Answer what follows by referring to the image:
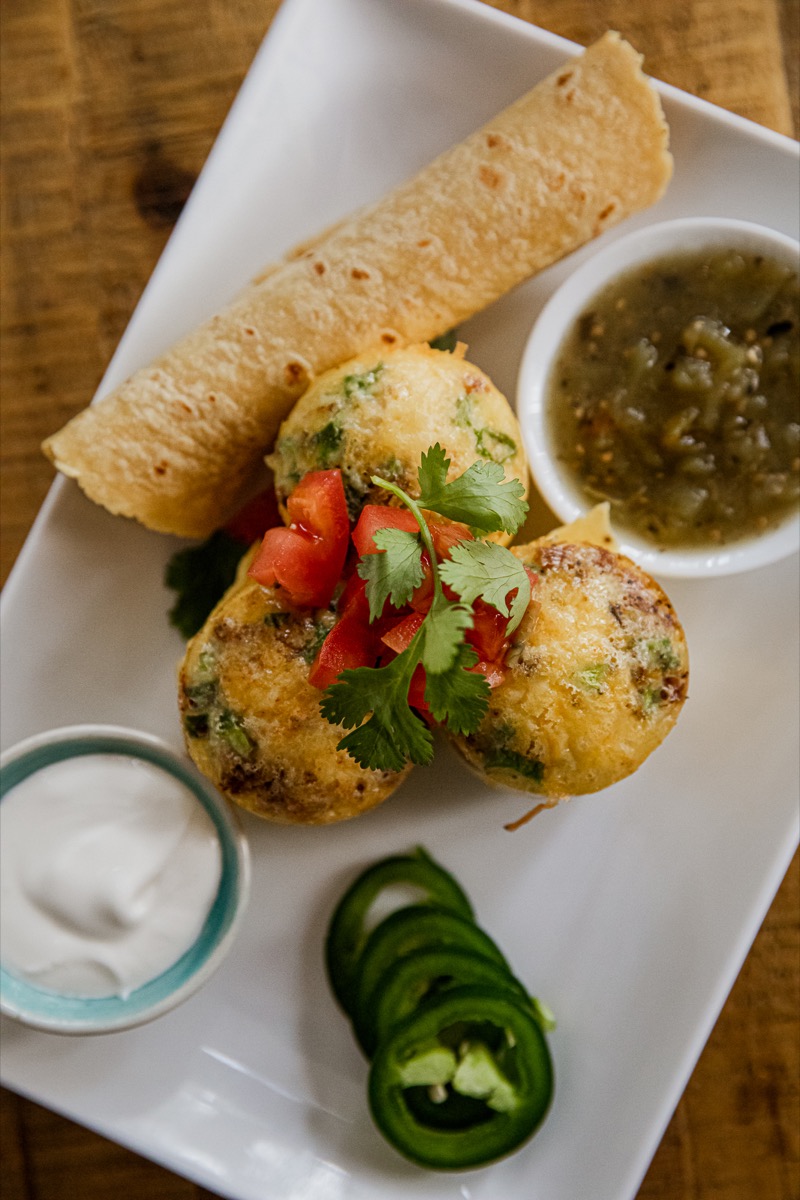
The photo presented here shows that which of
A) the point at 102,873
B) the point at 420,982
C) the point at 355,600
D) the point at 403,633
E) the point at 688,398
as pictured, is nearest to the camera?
the point at 403,633

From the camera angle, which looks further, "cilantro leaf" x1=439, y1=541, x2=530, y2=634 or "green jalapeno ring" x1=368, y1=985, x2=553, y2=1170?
"green jalapeno ring" x1=368, y1=985, x2=553, y2=1170

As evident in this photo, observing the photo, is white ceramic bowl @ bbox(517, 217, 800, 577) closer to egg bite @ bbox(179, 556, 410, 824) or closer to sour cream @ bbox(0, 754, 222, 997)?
egg bite @ bbox(179, 556, 410, 824)

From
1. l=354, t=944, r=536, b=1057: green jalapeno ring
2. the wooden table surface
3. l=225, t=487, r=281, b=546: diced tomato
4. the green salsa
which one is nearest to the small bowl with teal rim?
l=354, t=944, r=536, b=1057: green jalapeno ring

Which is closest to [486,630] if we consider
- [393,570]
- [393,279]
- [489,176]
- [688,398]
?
[393,570]

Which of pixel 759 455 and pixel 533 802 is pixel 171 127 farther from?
pixel 533 802

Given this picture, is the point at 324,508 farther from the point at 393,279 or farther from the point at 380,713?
the point at 393,279

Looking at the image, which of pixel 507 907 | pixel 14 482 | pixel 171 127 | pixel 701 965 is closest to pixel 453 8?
pixel 171 127
